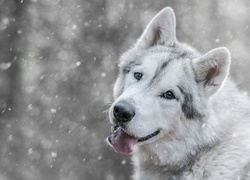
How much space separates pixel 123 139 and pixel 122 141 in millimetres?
20

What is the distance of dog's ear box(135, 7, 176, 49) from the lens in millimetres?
5840

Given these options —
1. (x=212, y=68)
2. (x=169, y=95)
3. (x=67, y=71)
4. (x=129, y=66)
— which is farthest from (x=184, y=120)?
(x=67, y=71)

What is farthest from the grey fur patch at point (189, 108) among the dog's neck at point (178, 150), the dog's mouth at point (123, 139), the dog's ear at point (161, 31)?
the dog's ear at point (161, 31)

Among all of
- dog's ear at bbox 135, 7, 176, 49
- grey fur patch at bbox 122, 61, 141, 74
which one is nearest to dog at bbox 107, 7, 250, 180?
grey fur patch at bbox 122, 61, 141, 74

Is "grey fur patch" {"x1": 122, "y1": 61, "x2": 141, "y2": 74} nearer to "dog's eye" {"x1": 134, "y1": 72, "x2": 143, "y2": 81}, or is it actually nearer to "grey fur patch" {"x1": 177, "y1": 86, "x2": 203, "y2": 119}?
"dog's eye" {"x1": 134, "y1": 72, "x2": 143, "y2": 81}

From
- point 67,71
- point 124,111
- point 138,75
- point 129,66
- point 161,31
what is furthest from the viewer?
point 67,71

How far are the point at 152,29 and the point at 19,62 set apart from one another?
11.0m

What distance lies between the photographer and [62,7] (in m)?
18.7

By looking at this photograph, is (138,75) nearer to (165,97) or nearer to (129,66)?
(129,66)

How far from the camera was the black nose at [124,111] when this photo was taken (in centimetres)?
520

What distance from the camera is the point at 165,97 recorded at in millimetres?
5434

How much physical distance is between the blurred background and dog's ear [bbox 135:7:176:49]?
1017 cm

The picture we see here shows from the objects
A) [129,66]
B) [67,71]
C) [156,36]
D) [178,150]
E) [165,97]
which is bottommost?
[67,71]

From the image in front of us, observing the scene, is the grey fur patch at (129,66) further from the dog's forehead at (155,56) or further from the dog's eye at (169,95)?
the dog's eye at (169,95)
